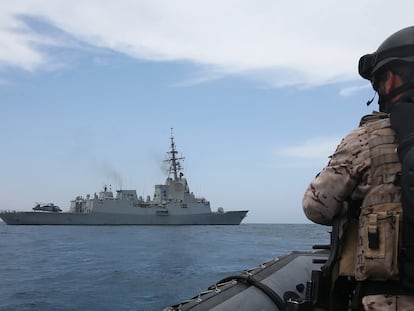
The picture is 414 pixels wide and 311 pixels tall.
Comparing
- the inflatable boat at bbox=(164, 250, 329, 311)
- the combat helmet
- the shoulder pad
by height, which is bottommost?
the inflatable boat at bbox=(164, 250, 329, 311)

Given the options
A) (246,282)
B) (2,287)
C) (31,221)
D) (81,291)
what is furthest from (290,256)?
(31,221)

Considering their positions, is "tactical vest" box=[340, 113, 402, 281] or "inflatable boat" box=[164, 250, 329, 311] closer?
"tactical vest" box=[340, 113, 402, 281]

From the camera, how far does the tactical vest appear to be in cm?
179

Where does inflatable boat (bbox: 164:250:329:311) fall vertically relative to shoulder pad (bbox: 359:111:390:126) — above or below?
below

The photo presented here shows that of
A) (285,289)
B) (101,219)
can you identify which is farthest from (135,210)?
(285,289)

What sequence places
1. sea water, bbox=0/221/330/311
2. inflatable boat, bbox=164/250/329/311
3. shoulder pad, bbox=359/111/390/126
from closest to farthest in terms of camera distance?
shoulder pad, bbox=359/111/390/126 → inflatable boat, bbox=164/250/329/311 → sea water, bbox=0/221/330/311

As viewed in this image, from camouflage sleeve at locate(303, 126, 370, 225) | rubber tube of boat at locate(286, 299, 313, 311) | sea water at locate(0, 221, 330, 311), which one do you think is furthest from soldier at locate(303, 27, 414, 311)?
sea water at locate(0, 221, 330, 311)

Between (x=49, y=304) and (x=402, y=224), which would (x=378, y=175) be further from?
(x=49, y=304)

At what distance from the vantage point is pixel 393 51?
1981mm

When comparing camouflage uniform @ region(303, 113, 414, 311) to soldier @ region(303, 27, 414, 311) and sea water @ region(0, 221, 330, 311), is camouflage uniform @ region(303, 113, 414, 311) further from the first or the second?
sea water @ region(0, 221, 330, 311)

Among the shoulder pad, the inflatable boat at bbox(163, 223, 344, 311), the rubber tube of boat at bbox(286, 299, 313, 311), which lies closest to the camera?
the shoulder pad

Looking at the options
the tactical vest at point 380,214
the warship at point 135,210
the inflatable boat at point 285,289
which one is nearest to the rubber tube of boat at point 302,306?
the inflatable boat at point 285,289

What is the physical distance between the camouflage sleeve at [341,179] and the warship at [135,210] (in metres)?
71.6

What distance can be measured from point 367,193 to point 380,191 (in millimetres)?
66
